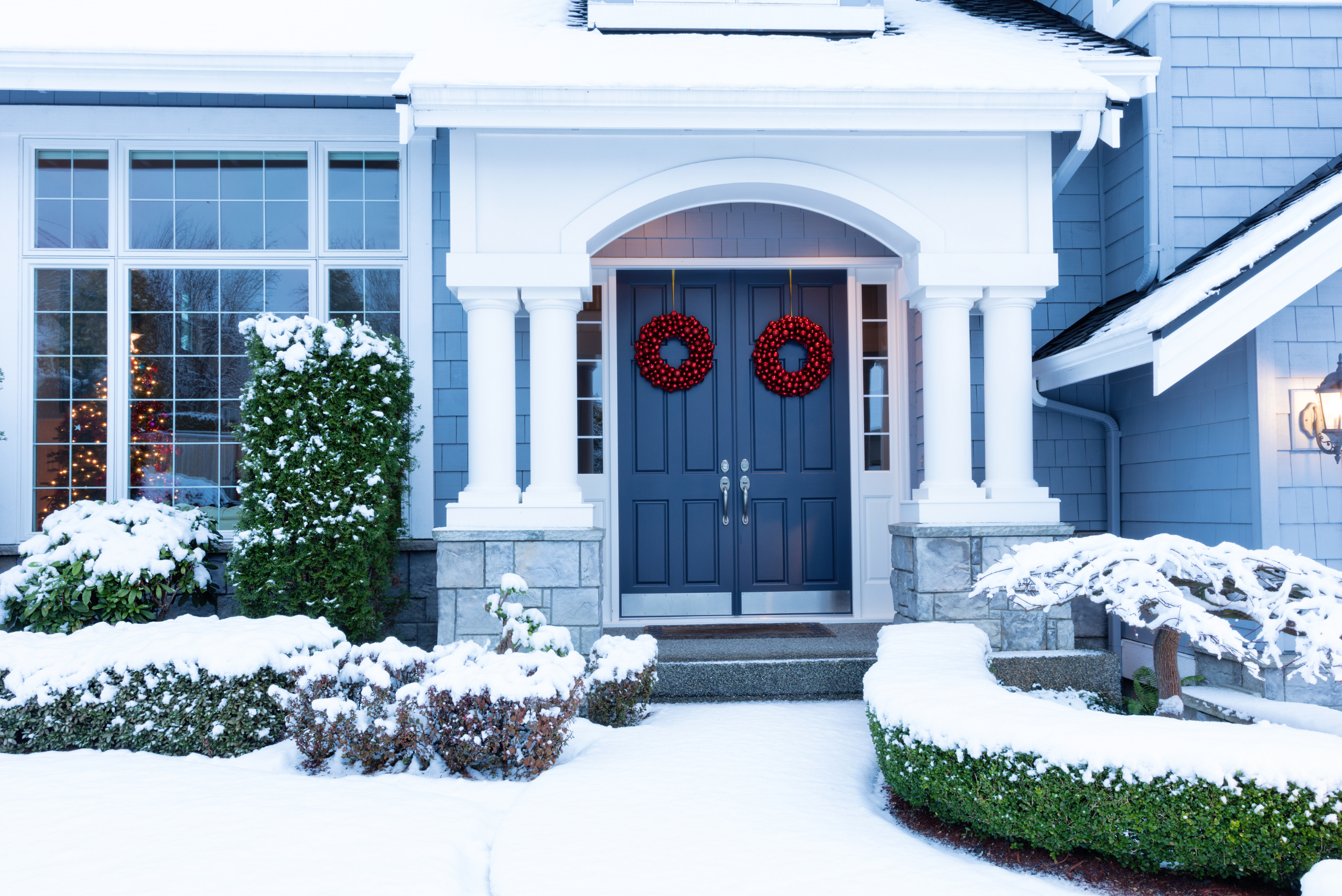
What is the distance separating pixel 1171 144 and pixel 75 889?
625 cm

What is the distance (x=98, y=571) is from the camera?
4.66 metres

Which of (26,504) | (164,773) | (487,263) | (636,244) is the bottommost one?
(164,773)

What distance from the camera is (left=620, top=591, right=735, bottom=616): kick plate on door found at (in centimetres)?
628

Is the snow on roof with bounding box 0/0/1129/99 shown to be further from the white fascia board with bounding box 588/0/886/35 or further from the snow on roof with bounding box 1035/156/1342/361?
the snow on roof with bounding box 1035/156/1342/361

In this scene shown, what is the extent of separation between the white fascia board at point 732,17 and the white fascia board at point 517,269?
1.62 m

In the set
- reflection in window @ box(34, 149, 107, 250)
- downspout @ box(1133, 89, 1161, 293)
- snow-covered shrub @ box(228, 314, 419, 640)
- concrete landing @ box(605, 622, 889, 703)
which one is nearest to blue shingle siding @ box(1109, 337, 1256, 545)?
downspout @ box(1133, 89, 1161, 293)

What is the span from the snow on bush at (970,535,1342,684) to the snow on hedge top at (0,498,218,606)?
4.23 meters

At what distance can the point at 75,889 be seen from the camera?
7.95 feet

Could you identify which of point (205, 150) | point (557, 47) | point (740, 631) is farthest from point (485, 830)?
point (205, 150)

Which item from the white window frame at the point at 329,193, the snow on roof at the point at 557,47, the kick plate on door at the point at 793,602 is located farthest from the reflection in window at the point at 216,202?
the kick plate on door at the point at 793,602

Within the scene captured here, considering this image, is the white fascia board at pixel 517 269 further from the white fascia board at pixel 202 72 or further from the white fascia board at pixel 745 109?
the white fascia board at pixel 202 72

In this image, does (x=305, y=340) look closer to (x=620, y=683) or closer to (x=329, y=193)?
(x=329, y=193)

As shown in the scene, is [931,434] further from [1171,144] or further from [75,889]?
[75,889]

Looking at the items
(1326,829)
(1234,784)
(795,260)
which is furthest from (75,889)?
(795,260)
